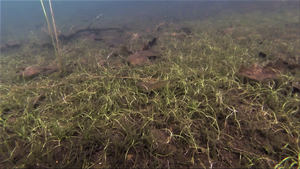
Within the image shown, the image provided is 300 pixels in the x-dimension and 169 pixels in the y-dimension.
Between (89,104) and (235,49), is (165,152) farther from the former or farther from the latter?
(235,49)

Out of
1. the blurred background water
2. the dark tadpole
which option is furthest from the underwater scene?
the blurred background water

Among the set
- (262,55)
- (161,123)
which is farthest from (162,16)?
(161,123)

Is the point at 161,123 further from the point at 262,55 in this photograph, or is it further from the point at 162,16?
the point at 162,16

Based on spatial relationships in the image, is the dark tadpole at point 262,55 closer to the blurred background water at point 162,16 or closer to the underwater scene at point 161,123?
the underwater scene at point 161,123

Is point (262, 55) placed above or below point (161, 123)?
above

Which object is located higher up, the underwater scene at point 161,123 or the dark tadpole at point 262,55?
the dark tadpole at point 262,55

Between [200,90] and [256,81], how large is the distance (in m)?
1.13

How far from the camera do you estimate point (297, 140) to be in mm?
1747

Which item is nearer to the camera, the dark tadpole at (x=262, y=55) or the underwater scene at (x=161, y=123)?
the underwater scene at (x=161, y=123)

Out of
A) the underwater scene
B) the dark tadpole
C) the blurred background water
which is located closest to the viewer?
the underwater scene

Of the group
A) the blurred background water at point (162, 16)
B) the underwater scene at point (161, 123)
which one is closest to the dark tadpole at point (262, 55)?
the underwater scene at point (161, 123)

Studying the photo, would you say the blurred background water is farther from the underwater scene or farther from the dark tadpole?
the dark tadpole

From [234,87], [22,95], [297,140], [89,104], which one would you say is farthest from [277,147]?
[22,95]

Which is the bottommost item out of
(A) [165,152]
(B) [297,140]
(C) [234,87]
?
(A) [165,152]
